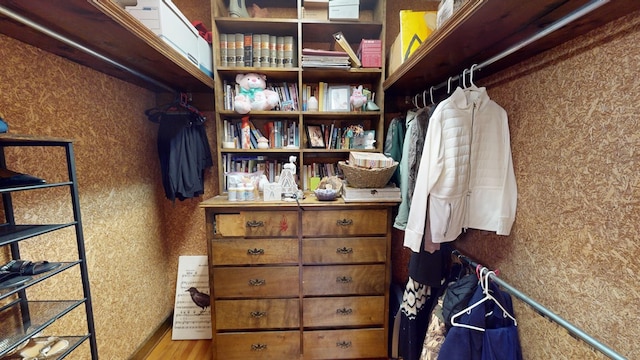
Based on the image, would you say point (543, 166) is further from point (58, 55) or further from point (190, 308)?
point (190, 308)

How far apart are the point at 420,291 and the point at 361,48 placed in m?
1.59

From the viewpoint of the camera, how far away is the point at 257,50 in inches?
65.0

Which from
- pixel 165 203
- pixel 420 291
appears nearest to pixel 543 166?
pixel 420 291

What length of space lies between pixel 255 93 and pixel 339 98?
1.95 feet

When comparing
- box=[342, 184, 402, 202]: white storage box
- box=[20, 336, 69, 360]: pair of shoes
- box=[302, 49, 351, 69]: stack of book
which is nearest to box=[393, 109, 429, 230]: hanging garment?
box=[342, 184, 402, 202]: white storage box

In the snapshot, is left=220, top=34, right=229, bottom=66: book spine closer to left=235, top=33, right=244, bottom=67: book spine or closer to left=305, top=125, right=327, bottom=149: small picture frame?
left=235, top=33, right=244, bottom=67: book spine

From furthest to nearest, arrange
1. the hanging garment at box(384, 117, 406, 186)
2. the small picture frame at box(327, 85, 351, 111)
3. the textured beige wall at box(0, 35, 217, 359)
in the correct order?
the small picture frame at box(327, 85, 351, 111)
the hanging garment at box(384, 117, 406, 186)
the textured beige wall at box(0, 35, 217, 359)

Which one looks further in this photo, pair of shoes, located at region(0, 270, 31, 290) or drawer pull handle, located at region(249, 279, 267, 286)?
drawer pull handle, located at region(249, 279, 267, 286)

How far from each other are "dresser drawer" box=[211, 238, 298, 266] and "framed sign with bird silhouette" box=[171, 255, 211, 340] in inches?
25.2

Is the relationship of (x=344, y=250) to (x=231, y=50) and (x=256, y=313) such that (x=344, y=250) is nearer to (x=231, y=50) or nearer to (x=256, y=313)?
(x=256, y=313)

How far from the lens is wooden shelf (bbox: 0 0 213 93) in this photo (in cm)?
77

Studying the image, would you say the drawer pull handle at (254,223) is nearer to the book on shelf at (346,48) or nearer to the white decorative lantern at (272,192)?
the white decorative lantern at (272,192)

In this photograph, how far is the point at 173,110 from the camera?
5.54 feet

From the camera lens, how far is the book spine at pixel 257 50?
1.64 metres
